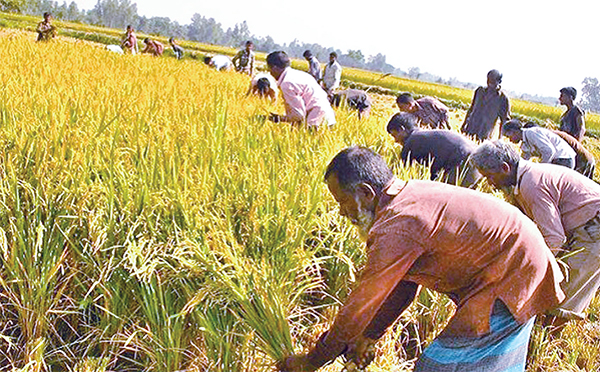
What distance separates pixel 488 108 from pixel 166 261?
5.12 metres

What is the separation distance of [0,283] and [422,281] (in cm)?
168

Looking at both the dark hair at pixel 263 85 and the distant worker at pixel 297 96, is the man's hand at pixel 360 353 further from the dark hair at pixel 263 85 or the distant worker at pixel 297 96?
the dark hair at pixel 263 85

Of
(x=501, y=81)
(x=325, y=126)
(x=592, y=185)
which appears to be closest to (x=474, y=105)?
Result: (x=501, y=81)

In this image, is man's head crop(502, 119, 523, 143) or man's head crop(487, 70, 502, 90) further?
man's head crop(487, 70, 502, 90)

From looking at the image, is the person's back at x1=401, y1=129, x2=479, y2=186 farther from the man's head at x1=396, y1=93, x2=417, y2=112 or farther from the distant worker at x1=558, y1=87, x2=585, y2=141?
the distant worker at x1=558, y1=87, x2=585, y2=141

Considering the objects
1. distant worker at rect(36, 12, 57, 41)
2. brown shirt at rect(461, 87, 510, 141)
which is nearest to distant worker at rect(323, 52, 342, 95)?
brown shirt at rect(461, 87, 510, 141)

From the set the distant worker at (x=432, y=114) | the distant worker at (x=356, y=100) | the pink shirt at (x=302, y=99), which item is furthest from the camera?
the distant worker at (x=356, y=100)

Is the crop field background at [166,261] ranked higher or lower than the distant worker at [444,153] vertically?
lower

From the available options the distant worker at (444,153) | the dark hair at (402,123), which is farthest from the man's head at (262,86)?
the distant worker at (444,153)

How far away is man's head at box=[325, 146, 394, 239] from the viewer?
176 centimetres

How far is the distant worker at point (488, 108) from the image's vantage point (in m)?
6.53

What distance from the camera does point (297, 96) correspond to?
15.8 ft

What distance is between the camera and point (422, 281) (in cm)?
196

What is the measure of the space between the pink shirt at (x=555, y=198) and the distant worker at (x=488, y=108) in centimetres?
336
